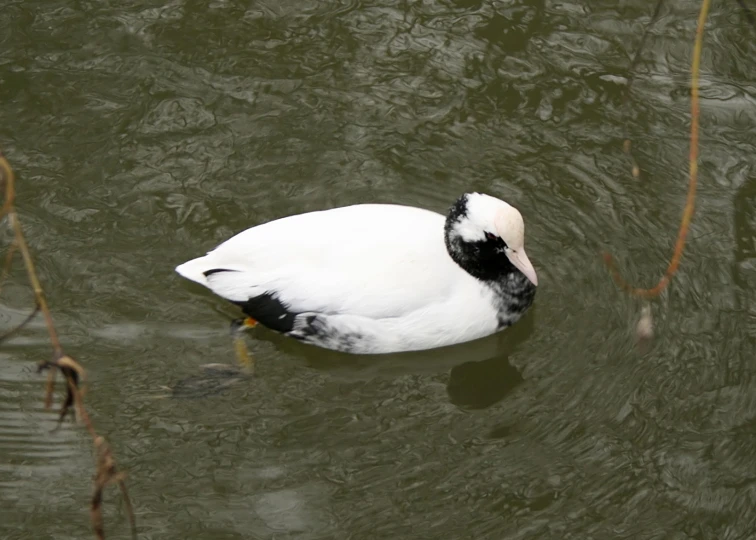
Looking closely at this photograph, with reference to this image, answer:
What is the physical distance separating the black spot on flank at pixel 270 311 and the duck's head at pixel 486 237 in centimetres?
87

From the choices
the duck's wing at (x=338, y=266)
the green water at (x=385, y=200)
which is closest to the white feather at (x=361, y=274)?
the duck's wing at (x=338, y=266)

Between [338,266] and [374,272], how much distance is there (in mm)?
170

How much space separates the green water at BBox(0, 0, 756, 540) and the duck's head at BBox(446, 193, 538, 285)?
47cm

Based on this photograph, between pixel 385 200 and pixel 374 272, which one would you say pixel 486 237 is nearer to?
pixel 374 272

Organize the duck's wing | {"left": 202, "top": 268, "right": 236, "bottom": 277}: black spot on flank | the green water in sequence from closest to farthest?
1. the green water
2. the duck's wing
3. {"left": 202, "top": 268, "right": 236, "bottom": 277}: black spot on flank

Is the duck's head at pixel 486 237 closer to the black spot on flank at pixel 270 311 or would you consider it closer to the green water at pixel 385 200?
the green water at pixel 385 200

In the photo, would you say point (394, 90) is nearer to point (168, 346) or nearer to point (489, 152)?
point (489, 152)

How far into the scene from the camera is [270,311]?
493 centimetres

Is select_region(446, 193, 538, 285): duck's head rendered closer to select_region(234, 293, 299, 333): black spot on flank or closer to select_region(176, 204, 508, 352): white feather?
select_region(176, 204, 508, 352): white feather

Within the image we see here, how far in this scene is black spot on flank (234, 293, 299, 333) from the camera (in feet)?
16.0

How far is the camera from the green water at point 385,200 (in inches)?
180

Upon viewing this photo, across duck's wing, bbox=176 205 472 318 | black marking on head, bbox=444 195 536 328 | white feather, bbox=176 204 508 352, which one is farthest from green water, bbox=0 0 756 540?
duck's wing, bbox=176 205 472 318

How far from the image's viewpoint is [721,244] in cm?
570

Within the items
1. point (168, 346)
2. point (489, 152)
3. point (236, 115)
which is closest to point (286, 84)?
point (236, 115)
